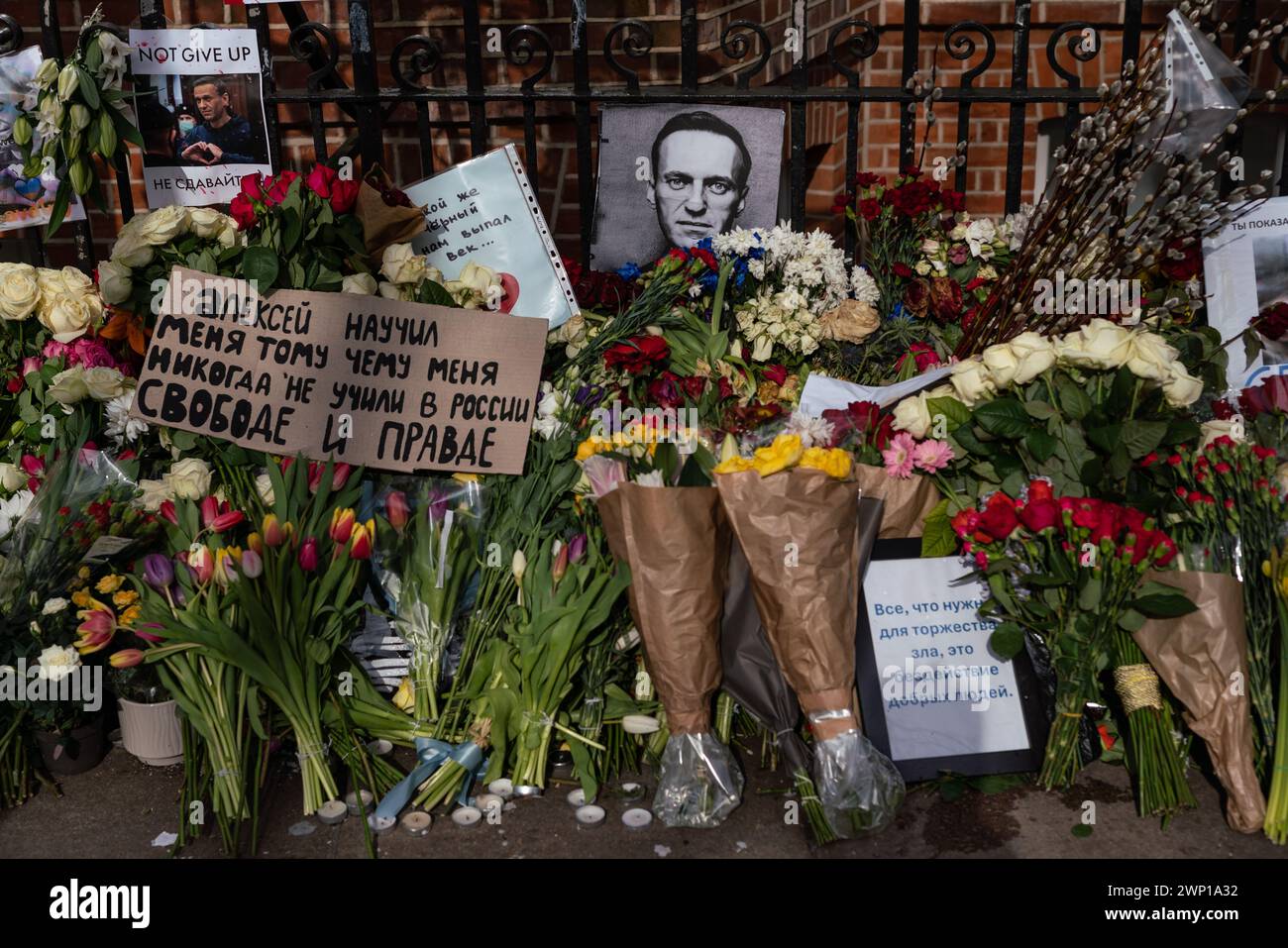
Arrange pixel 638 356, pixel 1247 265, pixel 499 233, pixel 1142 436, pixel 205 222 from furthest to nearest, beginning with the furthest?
pixel 1247 265 → pixel 499 233 → pixel 638 356 → pixel 205 222 → pixel 1142 436

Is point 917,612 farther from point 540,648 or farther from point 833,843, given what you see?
point 540,648

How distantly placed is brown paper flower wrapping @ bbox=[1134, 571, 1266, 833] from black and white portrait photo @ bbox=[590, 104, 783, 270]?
5.26 ft

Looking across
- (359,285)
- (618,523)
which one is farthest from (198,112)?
(618,523)

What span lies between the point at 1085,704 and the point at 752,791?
728 millimetres

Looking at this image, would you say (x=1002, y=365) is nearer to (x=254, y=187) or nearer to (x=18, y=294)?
(x=254, y=187)

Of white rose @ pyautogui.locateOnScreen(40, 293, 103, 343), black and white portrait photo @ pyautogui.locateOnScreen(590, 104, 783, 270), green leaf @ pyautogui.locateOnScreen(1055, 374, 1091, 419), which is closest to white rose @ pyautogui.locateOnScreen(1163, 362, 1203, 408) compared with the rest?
green leaf @ pyautogui.locateOnScreen(1055, 374, 1091, 419)

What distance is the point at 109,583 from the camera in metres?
2.18

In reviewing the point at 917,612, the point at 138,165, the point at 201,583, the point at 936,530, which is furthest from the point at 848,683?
the point at 138,165

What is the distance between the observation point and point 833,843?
2.02m

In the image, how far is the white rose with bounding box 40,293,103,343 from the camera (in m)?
2.61

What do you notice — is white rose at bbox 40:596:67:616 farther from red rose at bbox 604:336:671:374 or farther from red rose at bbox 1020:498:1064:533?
red rose at bbox 1020:498:1064:533

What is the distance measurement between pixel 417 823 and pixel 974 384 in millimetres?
1467

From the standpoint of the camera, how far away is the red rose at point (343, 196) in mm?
2553

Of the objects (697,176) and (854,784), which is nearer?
(854,784)
